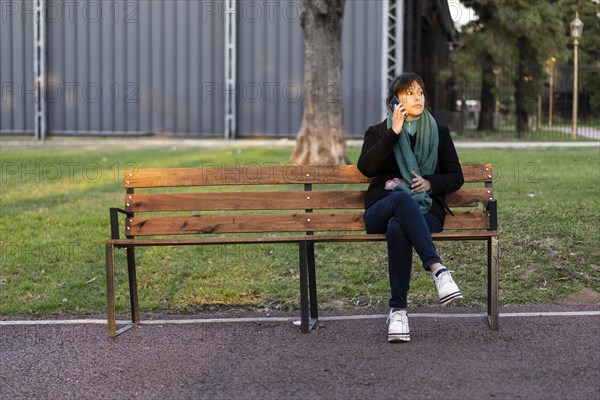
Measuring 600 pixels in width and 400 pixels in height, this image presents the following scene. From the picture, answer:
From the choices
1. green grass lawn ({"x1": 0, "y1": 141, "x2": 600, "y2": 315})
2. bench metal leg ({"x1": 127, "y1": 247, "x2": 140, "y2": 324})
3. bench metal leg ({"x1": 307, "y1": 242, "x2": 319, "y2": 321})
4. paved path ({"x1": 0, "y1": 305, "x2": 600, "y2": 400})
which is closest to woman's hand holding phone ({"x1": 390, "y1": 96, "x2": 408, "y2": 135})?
bench metal leg ({"x1": 307, "y1": 242, "x2": 319, "y2": 321})

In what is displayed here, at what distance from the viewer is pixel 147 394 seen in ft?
15.9

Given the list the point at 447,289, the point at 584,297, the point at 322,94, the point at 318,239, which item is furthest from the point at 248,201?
the point at 322,94

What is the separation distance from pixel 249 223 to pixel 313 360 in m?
1.28

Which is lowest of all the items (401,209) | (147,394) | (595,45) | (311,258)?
(147,394)

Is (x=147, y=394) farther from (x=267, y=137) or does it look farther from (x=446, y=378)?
(x=267, y=137)

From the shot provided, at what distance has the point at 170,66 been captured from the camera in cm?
2736

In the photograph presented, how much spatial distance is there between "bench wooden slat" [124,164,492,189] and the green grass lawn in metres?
1.10

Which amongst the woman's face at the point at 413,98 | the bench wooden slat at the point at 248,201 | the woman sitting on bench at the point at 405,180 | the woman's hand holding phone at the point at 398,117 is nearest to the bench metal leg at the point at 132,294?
the bench wooden slat at the point at 248,201

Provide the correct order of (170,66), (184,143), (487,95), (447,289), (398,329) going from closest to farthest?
1. (447,289)
2. (398,329)
3. (184,143)
4. (170,66)
5. (487,95)

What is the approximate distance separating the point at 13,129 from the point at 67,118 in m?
1.77

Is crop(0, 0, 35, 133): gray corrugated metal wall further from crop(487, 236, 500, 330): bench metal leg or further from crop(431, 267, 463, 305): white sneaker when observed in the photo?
crop(431, 267, 463, 305): white sneaker

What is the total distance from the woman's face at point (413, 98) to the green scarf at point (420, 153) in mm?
84

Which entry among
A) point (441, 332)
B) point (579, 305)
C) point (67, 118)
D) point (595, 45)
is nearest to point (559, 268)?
point (579, 305)

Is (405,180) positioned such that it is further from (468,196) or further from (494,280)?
(494,280)
